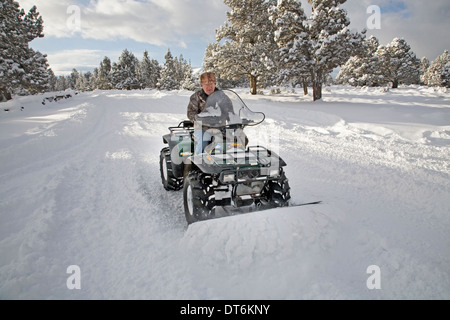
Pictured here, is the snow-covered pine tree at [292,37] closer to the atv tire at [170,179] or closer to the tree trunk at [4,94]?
the atv tire at [170,179]

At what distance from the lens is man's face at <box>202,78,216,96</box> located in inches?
172

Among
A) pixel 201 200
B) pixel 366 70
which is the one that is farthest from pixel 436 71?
pixel 201 200

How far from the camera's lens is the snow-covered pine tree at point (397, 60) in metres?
35.7

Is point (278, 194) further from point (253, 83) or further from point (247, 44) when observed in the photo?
point (253, 83)

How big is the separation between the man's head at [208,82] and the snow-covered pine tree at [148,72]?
64187 mm

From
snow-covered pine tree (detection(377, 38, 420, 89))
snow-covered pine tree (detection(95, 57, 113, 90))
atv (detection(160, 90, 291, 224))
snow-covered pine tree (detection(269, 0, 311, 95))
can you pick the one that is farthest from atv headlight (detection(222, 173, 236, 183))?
snow-covered pine tree (detection(95, 57, 113, 90))

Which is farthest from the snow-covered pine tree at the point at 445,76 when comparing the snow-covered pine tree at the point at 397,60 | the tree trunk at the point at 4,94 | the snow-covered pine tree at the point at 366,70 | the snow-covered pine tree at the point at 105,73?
the snow-covered pine tree at the point at 105,73

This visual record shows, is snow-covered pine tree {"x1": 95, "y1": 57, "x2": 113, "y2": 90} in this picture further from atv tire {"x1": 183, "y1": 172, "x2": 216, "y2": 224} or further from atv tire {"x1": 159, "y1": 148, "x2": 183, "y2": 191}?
atv tire {"x1": 183, "y1": 172, "x2": 216, "y2": 224}

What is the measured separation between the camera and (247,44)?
795 inches

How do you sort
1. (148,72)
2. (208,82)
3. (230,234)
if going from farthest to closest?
(148,72), (208,82), (230,234)

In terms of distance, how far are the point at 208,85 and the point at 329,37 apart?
14.8 metres

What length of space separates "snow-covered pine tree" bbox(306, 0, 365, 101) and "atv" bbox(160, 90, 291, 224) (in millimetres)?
14872
